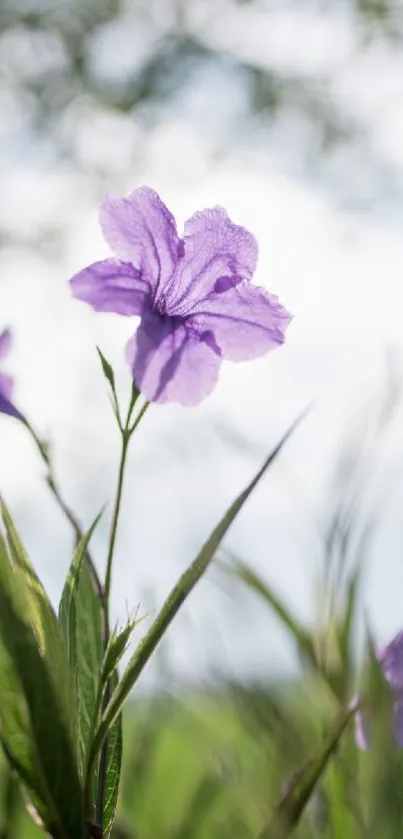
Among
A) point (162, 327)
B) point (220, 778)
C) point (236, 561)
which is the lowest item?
point (220, 778)

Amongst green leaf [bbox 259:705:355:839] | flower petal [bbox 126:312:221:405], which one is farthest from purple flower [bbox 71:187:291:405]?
green leaf [bbox 259:705:355:839]

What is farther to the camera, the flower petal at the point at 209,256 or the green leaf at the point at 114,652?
the flower petal at the point at 209,256

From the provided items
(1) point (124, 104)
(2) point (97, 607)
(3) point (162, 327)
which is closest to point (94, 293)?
(3) point (162, 327)

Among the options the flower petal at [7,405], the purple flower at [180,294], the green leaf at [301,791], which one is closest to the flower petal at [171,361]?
the purple flower at [180,294]

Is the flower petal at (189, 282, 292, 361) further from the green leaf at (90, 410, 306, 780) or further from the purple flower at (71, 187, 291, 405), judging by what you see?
the green leaf at (90, 410, 306, 780)

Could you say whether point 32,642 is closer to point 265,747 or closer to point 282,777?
point 282,777

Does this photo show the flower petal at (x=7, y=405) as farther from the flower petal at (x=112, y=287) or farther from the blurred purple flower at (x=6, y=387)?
the flower petal at (x=112, y=287)

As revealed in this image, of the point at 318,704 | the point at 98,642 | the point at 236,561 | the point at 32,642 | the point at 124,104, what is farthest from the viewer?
the point at 124,104
